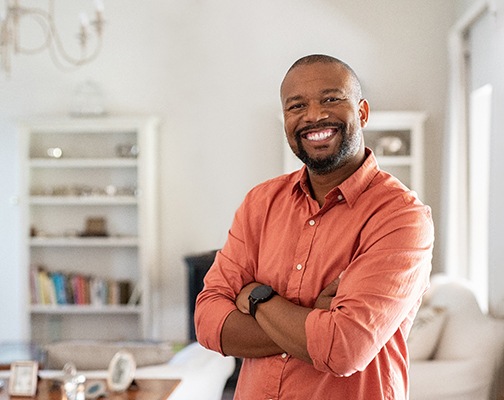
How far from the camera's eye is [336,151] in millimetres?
1688

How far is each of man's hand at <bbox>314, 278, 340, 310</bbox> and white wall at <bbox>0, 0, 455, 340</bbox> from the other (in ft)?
15.5

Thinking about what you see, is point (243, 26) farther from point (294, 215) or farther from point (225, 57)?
point (294, 215)

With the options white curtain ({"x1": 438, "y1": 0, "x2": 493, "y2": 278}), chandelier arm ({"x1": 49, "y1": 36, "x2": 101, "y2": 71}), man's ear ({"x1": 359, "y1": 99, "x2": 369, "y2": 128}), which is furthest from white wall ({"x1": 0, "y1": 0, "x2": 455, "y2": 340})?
man's ear ({"x1": 359, "y1": 99, "x2": 369, "y2": 128})

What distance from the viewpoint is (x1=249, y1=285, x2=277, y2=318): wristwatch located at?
1.71m

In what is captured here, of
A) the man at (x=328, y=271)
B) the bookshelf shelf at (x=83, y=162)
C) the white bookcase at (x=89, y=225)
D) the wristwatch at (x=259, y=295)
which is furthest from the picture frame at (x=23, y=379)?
the bookshelf shelf at (x=83, y=162)

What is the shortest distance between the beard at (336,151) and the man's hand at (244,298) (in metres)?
0.31

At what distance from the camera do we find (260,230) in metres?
1.85

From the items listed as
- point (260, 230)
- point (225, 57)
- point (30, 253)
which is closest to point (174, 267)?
point (30, 253)

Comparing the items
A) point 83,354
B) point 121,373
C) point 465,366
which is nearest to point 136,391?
point 121,373

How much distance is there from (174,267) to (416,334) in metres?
2.74

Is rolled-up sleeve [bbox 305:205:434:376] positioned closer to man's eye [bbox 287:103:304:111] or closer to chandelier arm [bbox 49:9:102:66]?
man's eye [bbox 287:103:304:111]

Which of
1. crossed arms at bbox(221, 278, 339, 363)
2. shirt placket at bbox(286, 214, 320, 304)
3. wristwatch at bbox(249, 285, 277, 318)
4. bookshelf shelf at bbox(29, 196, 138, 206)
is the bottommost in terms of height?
crossed arms at bbox(221, 278, 339, 363)

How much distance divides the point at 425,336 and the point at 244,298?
2616mm

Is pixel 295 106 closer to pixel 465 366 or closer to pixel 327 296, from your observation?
pixel 327 296
